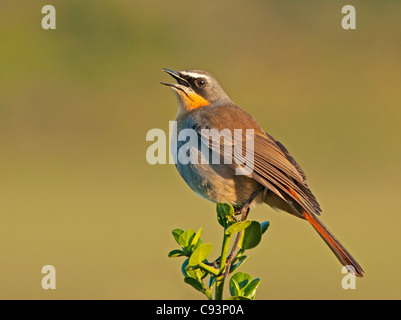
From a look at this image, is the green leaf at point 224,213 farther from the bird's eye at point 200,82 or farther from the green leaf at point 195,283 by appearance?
the bird's eye at point 200,82

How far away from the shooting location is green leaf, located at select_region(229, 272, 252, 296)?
7.48 feet

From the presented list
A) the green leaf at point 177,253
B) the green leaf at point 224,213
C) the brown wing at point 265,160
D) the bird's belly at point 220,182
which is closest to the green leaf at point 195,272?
the green leaf at point 177,253

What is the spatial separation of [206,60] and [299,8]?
352 centimetres

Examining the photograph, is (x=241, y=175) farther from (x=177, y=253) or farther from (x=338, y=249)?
(x=177, y=253)

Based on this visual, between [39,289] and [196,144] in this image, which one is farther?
[39,289]

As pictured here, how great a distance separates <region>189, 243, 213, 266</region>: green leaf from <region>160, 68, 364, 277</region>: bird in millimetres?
1010

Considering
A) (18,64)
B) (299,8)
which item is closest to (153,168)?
(18,64)

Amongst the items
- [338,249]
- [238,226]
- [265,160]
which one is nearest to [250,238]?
[238,226]

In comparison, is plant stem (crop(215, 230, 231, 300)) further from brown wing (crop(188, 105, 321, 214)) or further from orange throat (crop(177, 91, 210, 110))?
orange throat (crop(177, 91, 210, 110))

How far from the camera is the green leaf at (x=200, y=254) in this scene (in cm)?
225

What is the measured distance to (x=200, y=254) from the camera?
2264 millimetres

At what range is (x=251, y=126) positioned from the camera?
153 inches

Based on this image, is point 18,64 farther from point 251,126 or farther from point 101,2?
point 251,126

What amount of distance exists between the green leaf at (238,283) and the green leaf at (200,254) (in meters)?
0.13
